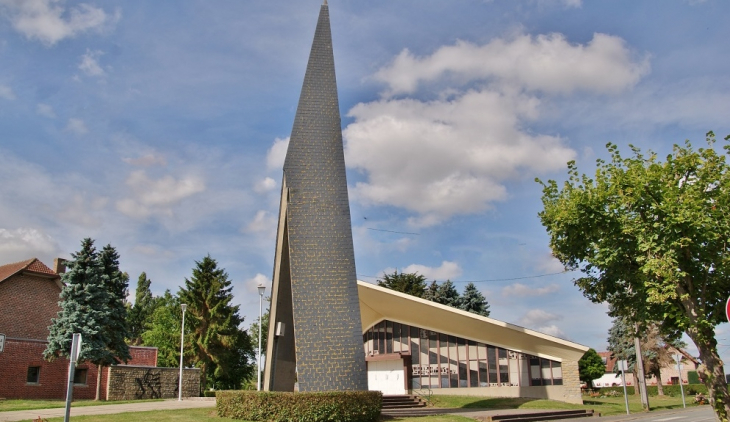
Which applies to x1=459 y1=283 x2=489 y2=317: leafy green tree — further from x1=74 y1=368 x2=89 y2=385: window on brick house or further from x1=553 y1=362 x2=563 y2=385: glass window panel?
x1=74 y1=368 x2=89 y2=385: window on brick house

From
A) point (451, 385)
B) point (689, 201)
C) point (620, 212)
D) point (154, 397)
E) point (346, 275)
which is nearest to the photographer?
point (689, 201)

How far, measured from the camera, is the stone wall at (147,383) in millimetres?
25672

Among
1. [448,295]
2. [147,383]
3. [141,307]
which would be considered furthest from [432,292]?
[141,307]

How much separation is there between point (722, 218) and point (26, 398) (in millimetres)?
27655

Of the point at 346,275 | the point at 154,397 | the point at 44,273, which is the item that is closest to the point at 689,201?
the point at 346,275

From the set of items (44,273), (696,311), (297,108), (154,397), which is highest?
(297,108)

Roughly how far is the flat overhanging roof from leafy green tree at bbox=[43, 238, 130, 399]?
11286mm

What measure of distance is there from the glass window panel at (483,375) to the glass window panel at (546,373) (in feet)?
9.06

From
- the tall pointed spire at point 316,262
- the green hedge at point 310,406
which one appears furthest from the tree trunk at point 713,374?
the tall pointed spire at point 316,262

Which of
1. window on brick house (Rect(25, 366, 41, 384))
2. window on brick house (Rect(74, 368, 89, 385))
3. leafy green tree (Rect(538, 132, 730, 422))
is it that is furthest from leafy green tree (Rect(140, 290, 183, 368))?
leafy green tree (Rect(538, 132, 730, 422))

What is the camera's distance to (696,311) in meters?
14.3

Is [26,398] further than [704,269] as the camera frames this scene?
Yes

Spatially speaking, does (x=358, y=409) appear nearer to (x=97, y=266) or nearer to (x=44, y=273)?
(x=97, y=266)

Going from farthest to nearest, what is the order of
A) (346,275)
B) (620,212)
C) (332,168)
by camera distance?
(332,168)
(346,275)
(620,212)
